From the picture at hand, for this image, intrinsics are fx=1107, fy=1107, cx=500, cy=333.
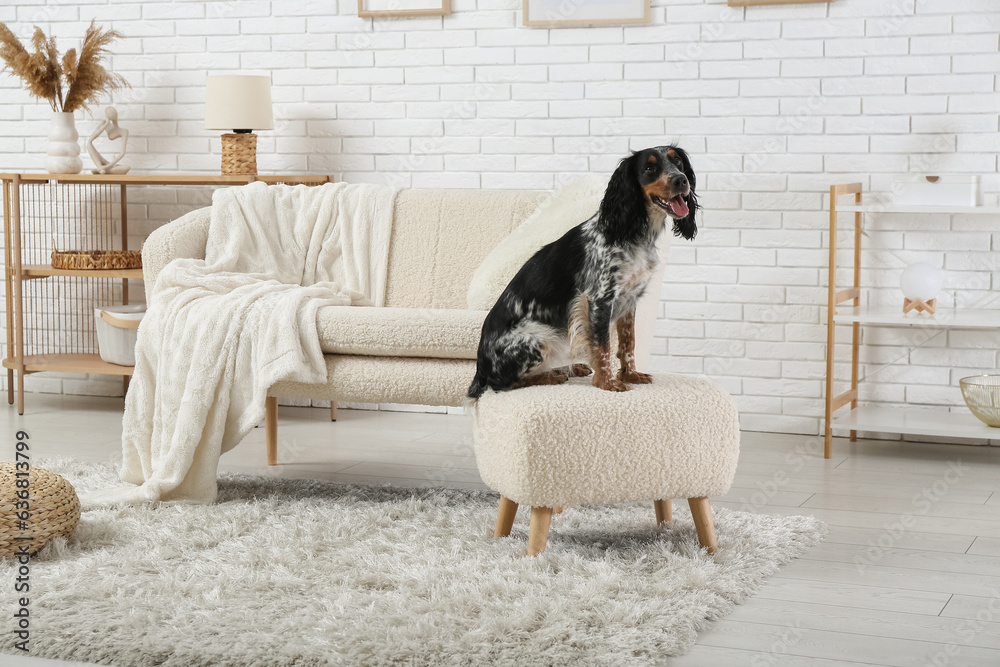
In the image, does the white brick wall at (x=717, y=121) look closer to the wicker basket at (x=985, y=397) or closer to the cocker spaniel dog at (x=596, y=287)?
the wicker basket at (x=985, y=397)

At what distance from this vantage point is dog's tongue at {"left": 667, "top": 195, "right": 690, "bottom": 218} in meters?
2.33

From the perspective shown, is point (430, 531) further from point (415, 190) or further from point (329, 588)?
point (415, 190)

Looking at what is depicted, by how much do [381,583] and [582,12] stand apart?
251cm

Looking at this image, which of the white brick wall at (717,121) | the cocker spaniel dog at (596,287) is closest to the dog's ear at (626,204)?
the cocker spaniel dog at (596,287)

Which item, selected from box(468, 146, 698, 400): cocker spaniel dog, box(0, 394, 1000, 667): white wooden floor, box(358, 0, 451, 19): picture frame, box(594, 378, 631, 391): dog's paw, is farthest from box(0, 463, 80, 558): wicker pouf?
box(358, 0, 451, 19): picture frame

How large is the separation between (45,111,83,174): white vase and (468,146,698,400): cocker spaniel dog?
2517mm

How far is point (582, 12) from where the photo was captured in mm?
3998

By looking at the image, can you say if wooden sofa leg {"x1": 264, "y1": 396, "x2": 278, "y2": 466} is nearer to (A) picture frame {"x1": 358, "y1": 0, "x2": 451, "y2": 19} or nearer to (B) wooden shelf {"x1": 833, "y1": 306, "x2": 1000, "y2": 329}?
(A) picture frame {"x1": 358, "y1": 0, "x2": 451, "y2": 19}

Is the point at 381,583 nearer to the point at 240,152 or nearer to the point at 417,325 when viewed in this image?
the point at 417,325

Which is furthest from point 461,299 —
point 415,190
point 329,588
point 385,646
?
point 385,646

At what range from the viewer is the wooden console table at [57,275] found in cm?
436

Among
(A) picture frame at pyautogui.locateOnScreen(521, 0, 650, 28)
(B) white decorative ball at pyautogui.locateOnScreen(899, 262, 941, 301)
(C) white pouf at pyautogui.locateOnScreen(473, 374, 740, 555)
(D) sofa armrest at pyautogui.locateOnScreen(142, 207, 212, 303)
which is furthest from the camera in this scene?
(A) picture frame at pyautogui.locateOnScreen(521, 0, 650, 28)

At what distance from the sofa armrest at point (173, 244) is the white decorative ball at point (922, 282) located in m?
2.24

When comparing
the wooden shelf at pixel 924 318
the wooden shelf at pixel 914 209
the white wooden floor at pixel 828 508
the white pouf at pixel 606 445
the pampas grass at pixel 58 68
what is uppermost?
the pampas grass at pixel 58 68
